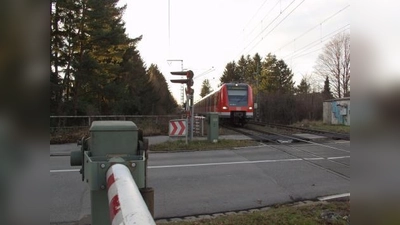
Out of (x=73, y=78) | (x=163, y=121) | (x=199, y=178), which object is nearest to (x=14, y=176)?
(x=199, y=178)

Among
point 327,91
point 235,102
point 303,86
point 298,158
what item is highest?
point 303,86

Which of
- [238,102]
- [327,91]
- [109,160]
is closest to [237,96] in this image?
[238,102]

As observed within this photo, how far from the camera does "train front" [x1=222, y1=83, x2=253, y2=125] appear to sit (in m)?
24.3

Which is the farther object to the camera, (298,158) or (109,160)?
(298,158)

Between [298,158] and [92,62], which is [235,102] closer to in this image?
Result: [92,62]

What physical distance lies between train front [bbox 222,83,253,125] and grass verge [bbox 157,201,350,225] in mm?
19001

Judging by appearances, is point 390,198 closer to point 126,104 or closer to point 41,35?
point 41,35

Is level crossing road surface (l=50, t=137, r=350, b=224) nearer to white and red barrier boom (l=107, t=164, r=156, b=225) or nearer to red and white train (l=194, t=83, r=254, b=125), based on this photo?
white and red barrier boom (l=107, t=164, r=156, b=225)

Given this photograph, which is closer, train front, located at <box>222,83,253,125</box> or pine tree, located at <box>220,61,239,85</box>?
train front, located at <box>222,83,253,125</box>

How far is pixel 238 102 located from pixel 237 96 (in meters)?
0.45

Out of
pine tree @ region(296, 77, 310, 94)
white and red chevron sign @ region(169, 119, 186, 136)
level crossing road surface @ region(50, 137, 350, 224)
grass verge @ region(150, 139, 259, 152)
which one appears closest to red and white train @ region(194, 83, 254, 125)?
grass verge @ region(150, 139, 259, 152)

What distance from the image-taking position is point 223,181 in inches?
305

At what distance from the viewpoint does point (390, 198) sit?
5.63 feet

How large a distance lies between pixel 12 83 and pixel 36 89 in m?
0.10
